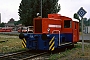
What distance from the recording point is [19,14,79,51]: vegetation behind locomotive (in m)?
15.3

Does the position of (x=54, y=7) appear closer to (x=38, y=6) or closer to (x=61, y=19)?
(x=38, y=6)

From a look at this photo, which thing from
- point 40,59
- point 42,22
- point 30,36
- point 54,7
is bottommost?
point 40,59

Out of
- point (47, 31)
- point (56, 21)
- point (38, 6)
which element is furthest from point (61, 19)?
point (38, 6)

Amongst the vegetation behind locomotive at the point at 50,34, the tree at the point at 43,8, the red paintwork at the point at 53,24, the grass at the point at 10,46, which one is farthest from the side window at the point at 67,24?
the tree at the point at 43,8

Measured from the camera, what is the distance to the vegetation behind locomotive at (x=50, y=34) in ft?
50.1

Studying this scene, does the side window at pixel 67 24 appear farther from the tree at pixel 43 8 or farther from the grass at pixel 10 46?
the tree at pixel 43 8

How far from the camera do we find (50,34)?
15188mm

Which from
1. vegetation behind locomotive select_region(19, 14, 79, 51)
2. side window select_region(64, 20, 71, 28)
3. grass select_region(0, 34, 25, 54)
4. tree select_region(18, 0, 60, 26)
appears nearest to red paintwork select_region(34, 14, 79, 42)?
vegetation behind locomotive select_region(19, 14, 79, 51)

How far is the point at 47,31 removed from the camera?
16203 mm

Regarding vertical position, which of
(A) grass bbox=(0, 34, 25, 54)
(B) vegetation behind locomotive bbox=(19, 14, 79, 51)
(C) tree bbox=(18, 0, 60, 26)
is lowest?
(A) grass bbox=(0, 34, 25, 54)

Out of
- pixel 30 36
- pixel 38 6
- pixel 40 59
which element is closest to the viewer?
pixel 40 59

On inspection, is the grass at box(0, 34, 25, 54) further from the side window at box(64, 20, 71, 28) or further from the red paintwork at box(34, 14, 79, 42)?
the side window at box(64, 20, 71, 28)

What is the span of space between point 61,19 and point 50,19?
4.25ft

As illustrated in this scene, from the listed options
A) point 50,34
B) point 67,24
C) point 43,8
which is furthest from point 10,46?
point 43,8
